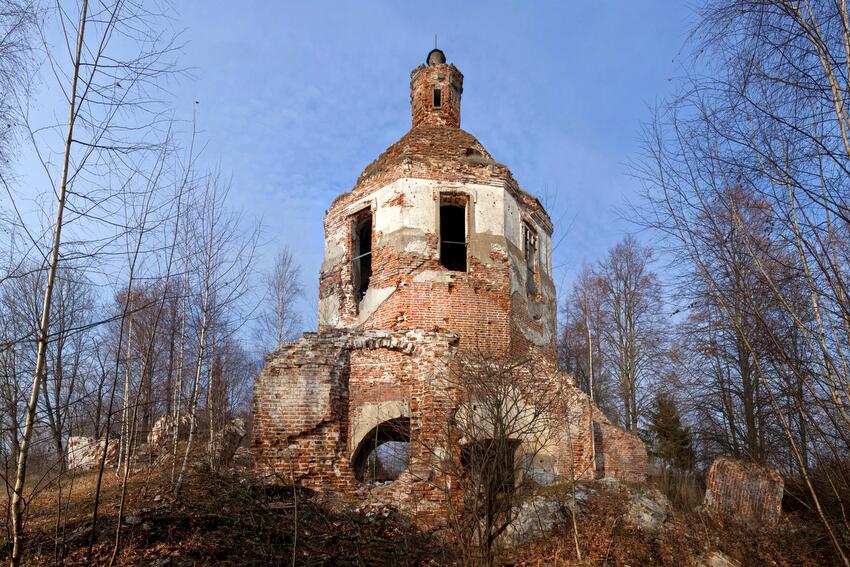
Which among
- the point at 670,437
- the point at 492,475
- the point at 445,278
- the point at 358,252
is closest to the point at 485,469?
the point at 492,475

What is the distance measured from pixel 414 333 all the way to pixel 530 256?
4096 millimetres

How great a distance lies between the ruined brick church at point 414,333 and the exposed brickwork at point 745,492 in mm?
1694

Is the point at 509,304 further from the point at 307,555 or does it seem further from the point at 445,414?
the point at 307,555

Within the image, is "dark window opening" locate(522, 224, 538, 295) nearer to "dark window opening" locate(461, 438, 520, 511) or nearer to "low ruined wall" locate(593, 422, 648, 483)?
"low ruined wall" locate(593, 422, 648, 483)

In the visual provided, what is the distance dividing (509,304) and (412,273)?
2.14 metres

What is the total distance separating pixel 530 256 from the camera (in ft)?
46.1

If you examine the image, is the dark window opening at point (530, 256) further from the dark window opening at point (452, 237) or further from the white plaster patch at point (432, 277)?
the dark window opening at point (452, 237)

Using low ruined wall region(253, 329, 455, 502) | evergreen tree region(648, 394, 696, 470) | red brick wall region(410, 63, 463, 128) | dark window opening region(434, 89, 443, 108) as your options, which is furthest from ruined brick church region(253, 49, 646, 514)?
evergreen tree region(648, 394, 696, 470)

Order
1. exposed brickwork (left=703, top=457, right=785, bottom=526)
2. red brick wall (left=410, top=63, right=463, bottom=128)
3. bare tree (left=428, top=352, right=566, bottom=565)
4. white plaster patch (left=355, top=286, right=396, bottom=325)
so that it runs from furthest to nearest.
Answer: red brick wall (left=410, top=63, right=463, bottom=128)
white plaster patch (left=355, top=286, right=396, bottom=325)
exposed brickwork (left=703, top=457, right=785, bottom=526)
bare tree (left=428, top=352, right=566, bottom=565)

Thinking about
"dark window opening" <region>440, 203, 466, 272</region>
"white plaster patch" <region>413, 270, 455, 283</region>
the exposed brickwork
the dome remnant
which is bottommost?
the exposed brickwork

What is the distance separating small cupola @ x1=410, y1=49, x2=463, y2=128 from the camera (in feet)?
52.4

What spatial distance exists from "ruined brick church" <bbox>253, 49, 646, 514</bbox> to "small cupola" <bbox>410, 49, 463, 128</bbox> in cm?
132

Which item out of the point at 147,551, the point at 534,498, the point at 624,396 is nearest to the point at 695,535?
the point at 534,498

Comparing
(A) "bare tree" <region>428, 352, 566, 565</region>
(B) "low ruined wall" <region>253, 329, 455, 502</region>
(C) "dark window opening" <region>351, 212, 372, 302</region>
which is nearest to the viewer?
(A) "bare tree" <region>428, 352, 566, 565</region>
